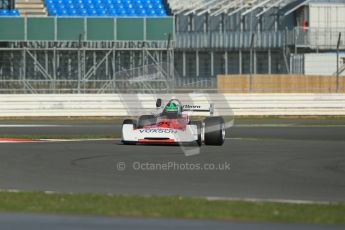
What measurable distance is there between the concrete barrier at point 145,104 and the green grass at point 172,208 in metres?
23.2

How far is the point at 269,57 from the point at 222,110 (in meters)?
13.4

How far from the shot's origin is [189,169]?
47.3 ft

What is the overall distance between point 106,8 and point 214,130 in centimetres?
2845

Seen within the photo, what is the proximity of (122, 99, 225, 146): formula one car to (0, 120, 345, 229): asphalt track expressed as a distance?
277 mm

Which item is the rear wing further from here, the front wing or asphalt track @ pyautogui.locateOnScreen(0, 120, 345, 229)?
the front wing

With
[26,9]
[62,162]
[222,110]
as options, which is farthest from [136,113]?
[62,162]

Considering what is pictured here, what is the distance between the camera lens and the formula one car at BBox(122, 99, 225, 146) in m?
19.5

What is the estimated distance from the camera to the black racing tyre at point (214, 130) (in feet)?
65.1

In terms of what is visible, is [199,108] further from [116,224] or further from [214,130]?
[116,224]

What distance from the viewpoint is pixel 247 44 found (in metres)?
47.5

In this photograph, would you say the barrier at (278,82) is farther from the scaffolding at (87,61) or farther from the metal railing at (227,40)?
the metal railing at (227,40)

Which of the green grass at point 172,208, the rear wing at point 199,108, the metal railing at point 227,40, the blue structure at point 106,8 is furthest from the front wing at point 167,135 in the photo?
the metal railing at point 227,40


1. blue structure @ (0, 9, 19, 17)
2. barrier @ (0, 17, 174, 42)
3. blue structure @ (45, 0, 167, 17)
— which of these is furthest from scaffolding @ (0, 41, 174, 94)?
blue structure @ (45, 0, 167, 17)

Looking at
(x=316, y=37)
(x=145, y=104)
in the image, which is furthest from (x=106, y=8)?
(x=145, y=104)
